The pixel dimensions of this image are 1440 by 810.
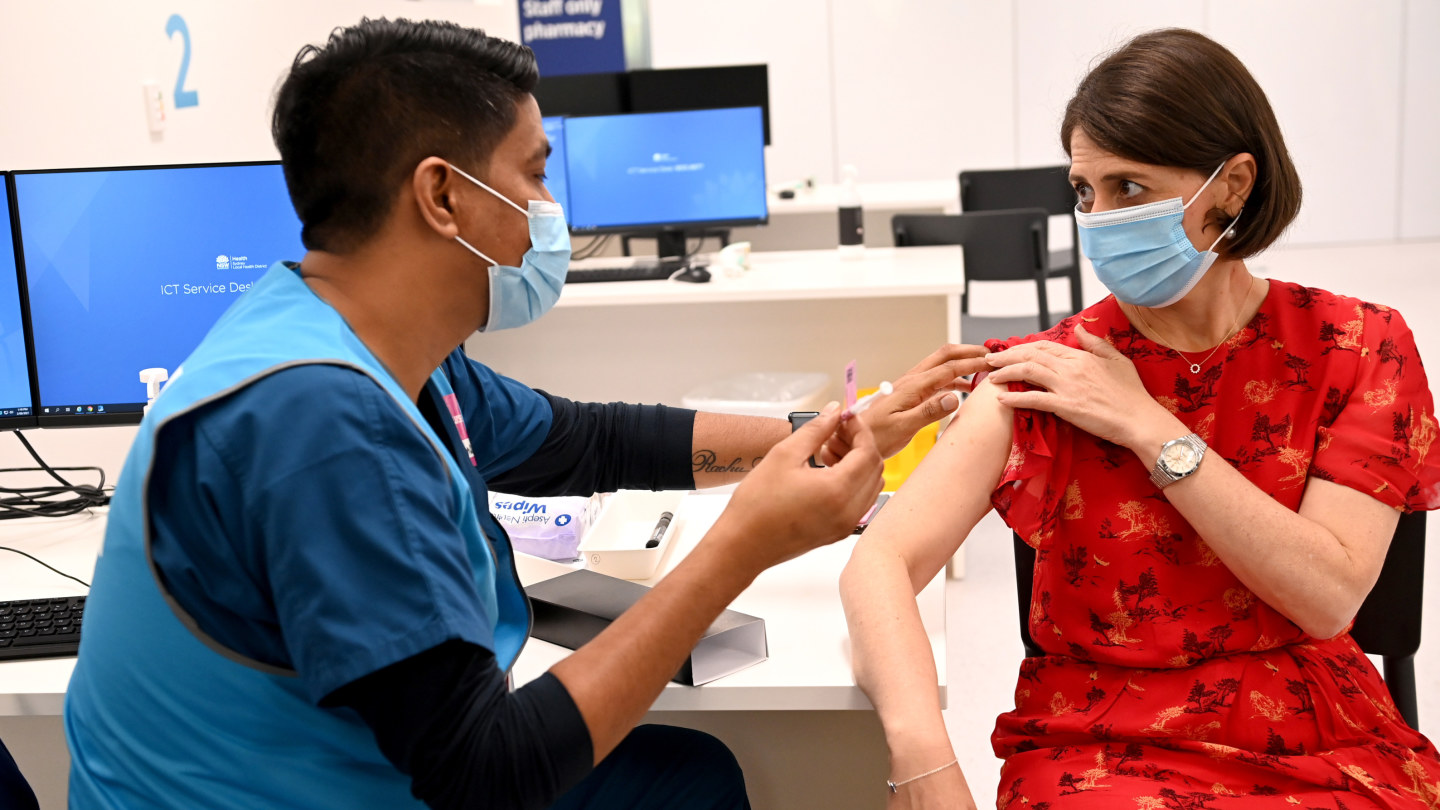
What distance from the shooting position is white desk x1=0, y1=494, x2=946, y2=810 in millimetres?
1164

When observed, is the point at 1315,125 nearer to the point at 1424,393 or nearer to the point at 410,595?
the point at 1424,393

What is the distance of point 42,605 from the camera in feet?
4.63

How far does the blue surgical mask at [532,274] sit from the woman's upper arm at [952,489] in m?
0.45

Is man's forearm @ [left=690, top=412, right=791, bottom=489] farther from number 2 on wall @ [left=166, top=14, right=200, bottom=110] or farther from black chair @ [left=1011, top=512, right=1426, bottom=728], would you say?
number 2 on wall @ [left=166, top=14, right=200, bottom=110]

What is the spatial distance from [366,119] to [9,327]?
3.52ft

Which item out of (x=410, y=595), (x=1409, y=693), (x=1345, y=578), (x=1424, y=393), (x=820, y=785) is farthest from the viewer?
(x=820, y=785)

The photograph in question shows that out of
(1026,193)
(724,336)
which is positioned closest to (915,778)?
(724,336)

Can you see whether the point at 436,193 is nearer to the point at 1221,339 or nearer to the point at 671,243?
the point at 1221,339

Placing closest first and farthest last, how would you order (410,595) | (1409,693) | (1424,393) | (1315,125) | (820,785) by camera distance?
(410,595) → (1424,393) → (1409,693) → (820,785) → (1315,125)

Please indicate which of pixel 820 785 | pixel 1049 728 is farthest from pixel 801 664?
pixel 820 785

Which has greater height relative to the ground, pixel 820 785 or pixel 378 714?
pixel 378 714

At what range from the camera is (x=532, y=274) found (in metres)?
1.13

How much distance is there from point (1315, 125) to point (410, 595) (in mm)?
7841

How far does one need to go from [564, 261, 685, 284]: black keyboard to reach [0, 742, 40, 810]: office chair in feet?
7.71
